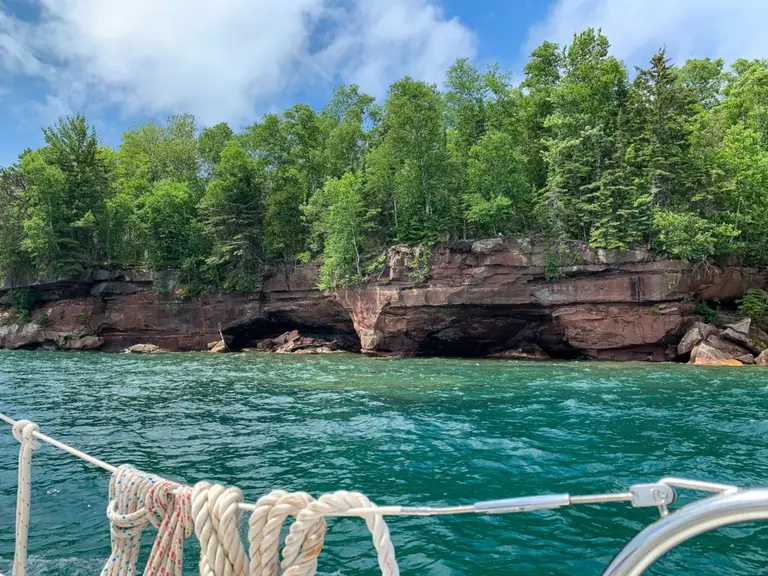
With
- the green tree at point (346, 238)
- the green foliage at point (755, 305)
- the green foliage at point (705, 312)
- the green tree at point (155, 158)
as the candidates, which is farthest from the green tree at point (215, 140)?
the green foliage at point (755, 305)

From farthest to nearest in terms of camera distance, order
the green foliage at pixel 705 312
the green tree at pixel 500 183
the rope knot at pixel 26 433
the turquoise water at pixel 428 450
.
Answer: the green tree at pixel 500 183 → the green foliage at pixel 705 312 → the turquoise water at pixel 428 450 → the rope knot at pixel 26 433

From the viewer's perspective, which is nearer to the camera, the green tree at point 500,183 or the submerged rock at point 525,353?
the submerged rock at point 525,353

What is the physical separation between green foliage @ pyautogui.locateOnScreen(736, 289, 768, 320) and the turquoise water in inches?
398

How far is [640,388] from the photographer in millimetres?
15234

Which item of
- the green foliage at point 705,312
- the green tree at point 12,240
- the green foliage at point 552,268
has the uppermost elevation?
the green tree at point 12,240

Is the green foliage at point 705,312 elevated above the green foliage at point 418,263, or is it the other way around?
the green foliage at point 418,263

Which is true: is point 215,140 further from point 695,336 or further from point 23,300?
point 695,336

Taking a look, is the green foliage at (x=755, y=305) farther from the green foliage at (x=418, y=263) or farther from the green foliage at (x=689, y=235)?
the green foliage at (x=418, y=263)

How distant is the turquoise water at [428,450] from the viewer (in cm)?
506

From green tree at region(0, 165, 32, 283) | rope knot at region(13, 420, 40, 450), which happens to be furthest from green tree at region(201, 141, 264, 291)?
rope knot at region(13, 420, 40, 450)

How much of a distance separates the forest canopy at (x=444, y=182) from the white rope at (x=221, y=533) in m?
27.7

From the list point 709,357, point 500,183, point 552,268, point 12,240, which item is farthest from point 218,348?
point 709,357

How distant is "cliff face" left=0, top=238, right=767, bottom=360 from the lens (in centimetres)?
2642

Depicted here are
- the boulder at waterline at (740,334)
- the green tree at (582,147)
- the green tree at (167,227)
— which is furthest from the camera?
the green tree at (167,227)
